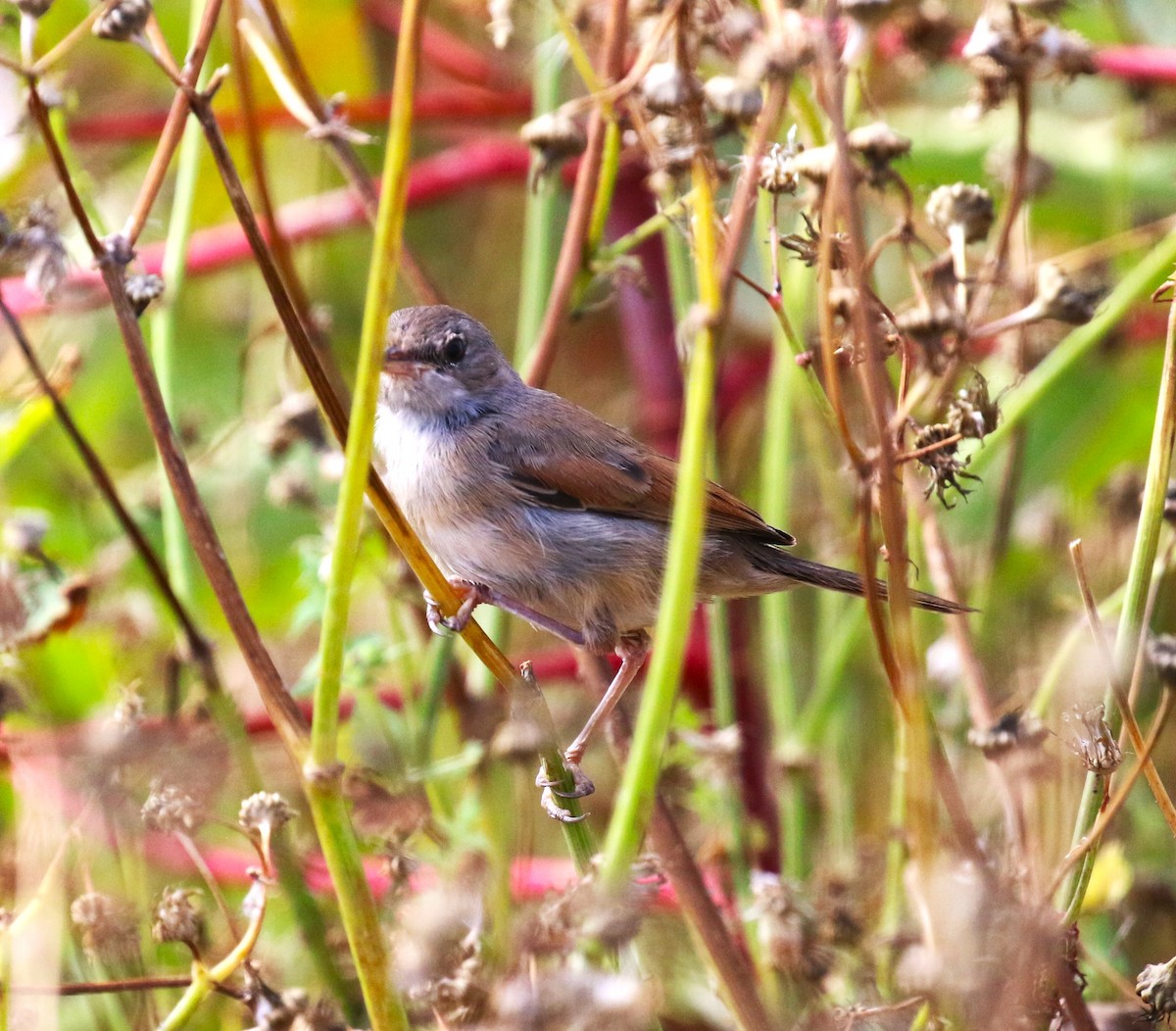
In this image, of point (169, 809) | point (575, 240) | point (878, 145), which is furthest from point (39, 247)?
point (878, 145)

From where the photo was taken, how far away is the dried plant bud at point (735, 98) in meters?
2.05

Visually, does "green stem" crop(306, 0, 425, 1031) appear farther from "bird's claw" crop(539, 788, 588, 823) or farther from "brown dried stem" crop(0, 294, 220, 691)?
"brown dried stem" crop(0, 294, 220, 691)

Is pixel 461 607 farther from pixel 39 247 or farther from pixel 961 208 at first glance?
pixel 961 208

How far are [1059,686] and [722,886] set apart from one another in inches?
35.2

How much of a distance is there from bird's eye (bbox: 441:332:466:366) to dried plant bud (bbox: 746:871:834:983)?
1.31 m

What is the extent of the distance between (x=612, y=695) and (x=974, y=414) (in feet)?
3.64

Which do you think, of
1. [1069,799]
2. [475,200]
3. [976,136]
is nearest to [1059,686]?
[1069,799]

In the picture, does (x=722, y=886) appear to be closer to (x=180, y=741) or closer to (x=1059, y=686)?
(x=1059, y=686)

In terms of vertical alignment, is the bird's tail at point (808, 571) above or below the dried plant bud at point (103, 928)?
above

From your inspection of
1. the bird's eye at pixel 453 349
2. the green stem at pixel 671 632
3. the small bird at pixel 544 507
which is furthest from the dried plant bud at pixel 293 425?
the green stem at pixel 671 632

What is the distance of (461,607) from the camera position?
193 centimetres

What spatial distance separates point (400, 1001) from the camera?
1.69m

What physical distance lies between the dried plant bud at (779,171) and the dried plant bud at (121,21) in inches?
38.3

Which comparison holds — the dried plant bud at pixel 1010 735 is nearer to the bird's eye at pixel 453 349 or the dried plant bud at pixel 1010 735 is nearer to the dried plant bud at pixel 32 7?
the bird's eye at pixel 453 349
